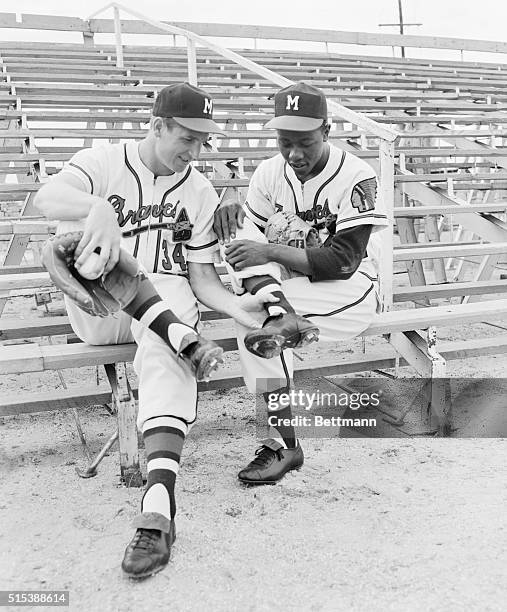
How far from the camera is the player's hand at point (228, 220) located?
240 cm

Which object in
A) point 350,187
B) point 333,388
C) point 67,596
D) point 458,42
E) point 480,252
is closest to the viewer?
point 67,596

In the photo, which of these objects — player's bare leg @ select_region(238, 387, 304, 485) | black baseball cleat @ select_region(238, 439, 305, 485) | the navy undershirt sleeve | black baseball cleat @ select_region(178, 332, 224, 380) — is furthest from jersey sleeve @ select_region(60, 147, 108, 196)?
black baseball cleat @ select_region(238, 439, 305, 485)

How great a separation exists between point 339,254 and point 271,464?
795 millimetres

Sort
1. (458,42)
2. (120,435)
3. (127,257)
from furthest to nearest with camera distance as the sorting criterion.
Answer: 1. (458,42)
2. (120,435)
3. (127,257)

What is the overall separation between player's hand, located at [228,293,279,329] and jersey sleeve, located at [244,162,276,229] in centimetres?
49

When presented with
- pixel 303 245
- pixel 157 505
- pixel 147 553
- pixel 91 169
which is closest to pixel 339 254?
pixel 303 245

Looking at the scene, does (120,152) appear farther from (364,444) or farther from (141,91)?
(141,91)

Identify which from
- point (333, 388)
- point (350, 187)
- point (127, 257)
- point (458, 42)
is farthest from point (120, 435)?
point (458, 42)

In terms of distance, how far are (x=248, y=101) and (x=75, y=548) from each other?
21.5ft

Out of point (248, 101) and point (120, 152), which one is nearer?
point (120, 152)

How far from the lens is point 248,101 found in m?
7.68

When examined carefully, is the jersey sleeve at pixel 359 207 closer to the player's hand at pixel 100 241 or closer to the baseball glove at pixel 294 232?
the baseball glove at pixel 294 232

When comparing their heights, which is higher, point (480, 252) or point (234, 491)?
point (480, 252)

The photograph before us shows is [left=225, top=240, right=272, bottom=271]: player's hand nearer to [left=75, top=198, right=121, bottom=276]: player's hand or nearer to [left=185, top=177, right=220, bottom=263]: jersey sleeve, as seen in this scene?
[left=185, top=177, right=220, bottom=263]: jersey sleeve
